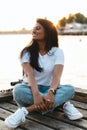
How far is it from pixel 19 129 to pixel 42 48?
3.89 ft

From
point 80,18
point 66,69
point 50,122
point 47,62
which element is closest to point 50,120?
point 50,122

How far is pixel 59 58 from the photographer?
16.4 ft

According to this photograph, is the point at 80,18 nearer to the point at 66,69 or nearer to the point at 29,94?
the point at 66,69

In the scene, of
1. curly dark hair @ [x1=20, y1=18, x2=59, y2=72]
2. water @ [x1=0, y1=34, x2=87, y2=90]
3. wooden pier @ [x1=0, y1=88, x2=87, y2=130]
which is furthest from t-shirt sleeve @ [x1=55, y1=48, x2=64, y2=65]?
water @ [x1=0, y1=34, x2=87, y2=90]

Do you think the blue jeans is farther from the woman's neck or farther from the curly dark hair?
the woman's neck

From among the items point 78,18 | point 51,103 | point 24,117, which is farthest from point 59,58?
point 78,18

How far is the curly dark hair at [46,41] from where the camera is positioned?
5020 mm

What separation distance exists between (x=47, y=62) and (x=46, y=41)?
31 cm

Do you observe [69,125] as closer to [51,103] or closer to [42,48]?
[51,103]

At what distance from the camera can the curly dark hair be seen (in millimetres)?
5020

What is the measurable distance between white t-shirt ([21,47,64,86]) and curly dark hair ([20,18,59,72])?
0.06m

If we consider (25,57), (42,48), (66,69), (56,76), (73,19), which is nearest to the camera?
Answer: (56,76)

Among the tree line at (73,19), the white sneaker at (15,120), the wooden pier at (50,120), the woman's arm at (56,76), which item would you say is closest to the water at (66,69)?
the wooden pier at (50,120)

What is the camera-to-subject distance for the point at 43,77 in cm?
508
